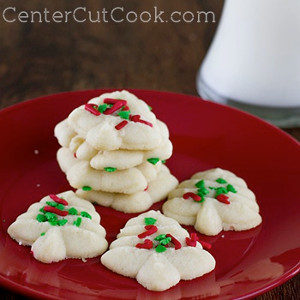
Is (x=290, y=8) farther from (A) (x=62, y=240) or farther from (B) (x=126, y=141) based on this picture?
(A) (x=62, y=240)

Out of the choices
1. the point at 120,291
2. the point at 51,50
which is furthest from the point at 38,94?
the point at 120,291

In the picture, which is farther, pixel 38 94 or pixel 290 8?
pixel 38 94

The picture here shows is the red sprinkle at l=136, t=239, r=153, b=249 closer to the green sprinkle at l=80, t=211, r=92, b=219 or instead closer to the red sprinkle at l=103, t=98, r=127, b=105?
the green sprinkle at l=80, t=211, r=92, b=219

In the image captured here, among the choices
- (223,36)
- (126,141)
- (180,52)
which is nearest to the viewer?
(126,141)

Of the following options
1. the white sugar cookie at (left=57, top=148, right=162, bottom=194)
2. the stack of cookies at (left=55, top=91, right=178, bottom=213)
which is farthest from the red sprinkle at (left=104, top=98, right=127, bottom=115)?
the white sugar cookie at (left=57, top=148, right=162, bottom=194)

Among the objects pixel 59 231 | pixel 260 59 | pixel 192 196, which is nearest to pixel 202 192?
pixel 192 196

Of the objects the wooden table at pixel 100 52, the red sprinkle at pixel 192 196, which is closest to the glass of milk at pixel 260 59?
the wooden table at pixel 100 52
